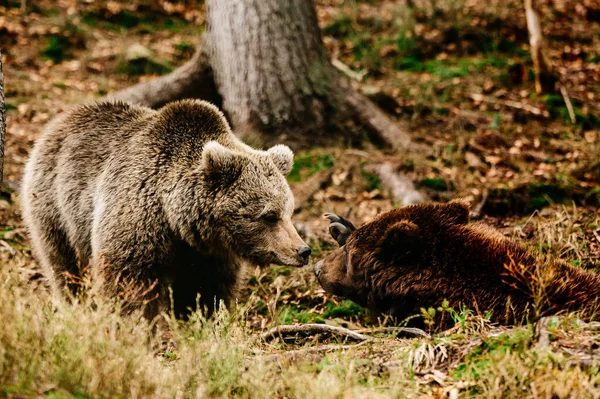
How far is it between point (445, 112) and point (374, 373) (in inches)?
251

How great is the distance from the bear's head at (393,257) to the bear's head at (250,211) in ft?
1.12

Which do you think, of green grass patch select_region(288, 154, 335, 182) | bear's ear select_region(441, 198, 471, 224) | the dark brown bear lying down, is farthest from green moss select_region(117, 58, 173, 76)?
bear's ear select_region(441, 198, 471, 224)

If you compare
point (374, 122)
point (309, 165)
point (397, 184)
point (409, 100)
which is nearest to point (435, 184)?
point (397, 184)

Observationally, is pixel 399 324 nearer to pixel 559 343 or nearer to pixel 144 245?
pixel 559 343

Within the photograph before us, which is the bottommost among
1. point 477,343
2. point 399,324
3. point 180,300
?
point 180,300

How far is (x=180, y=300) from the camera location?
219 inches

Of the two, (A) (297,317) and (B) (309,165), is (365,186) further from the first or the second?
(A) (297,317)

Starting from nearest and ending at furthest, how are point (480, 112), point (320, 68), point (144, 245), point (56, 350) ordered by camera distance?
1. point (56, 350)
2. point (144, 245)
3. point (320, 68)
4. point (480, 112)

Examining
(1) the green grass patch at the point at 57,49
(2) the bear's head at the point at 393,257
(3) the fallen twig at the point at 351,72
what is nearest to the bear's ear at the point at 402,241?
(2) the bear's head at the point at 393,257

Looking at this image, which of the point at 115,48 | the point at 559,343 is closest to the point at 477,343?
the point at 559,343

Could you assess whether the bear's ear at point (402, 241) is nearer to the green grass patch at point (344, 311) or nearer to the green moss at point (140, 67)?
the green grass patch at point (344, 311)

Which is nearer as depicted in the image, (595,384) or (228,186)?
(595,384)

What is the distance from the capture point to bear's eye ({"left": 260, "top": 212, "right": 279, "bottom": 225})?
5031mm

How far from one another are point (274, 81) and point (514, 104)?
3.83m
